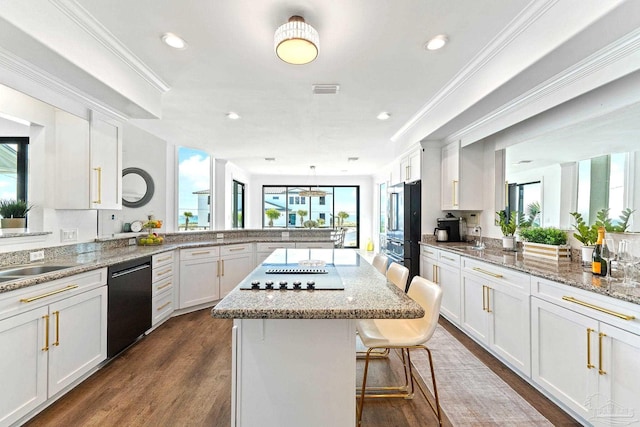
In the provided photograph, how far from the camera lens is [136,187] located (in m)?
4.14

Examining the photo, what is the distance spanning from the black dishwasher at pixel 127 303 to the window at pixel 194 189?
7.20 ft

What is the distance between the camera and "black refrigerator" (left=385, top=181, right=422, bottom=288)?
416cm

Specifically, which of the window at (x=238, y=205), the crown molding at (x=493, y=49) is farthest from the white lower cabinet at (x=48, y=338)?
the window at (x=238, y=205)

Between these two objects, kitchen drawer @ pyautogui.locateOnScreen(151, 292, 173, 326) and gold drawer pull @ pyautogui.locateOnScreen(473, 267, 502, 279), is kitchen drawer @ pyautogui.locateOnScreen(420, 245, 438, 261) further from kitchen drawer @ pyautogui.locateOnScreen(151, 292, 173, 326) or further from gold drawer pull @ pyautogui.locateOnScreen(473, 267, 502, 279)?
kitchen drawer @ pyautogui.locateOnScreen(151, 292, 173, 326)

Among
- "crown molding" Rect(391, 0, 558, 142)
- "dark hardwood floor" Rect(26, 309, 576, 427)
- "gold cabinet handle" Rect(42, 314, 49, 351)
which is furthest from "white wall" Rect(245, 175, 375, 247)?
"gold cabinet handle" Rect(42, 314, 49, 351)

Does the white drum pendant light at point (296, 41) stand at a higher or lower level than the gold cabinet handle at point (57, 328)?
higher

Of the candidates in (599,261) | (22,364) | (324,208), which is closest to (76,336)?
(22,364)

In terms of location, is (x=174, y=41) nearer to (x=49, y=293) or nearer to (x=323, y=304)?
(x=49, y=293)

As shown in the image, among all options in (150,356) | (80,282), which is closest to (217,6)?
(80,282)

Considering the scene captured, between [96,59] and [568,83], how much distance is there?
3.38m

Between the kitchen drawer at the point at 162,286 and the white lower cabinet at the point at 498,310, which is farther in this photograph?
the kitchen drawer at the point at 162,286

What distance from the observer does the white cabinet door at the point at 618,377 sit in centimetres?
142

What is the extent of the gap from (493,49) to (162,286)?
391 centimetres

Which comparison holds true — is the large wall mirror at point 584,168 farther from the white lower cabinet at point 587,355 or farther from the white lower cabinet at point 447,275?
the white lower cabinet at point 447,275
